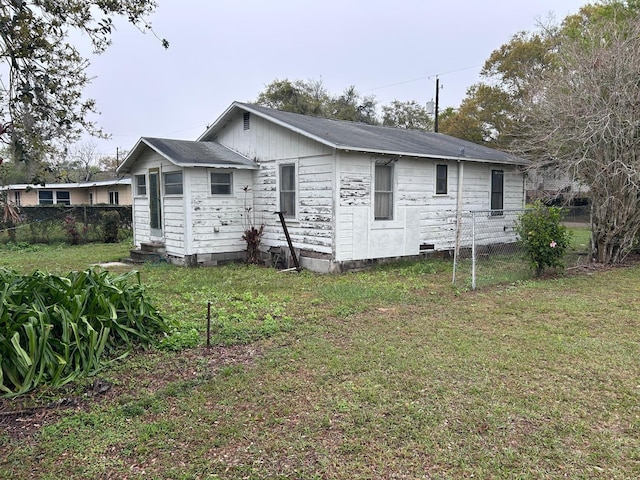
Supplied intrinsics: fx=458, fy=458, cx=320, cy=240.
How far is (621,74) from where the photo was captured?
9273 mm

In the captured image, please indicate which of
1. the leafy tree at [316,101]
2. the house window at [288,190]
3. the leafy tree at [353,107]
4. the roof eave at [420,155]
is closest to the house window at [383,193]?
the roof eave at [420,155]

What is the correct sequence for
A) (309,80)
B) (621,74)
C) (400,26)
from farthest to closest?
(309,80) → (400,26) → (621,74)

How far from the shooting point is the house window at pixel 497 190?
12.5 metres

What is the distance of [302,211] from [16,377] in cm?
687

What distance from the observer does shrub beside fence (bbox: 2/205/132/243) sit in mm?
15500

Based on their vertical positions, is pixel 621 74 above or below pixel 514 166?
above

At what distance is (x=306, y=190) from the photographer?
9844 millimetres

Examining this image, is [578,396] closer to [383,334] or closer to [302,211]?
[383,334]

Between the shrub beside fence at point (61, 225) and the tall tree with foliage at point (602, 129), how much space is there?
1432 cm

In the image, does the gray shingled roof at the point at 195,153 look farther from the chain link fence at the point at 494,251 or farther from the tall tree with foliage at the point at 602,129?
the tall tree with foliage at the point at 602,129

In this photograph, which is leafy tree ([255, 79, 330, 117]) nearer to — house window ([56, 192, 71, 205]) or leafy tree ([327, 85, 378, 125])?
leafy tree ([327, 85, 378, 125])

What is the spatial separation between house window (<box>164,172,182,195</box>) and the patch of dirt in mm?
6552

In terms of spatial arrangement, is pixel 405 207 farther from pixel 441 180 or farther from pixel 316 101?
pixel 316 101

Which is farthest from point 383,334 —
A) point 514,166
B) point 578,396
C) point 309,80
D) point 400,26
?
point 309,80
